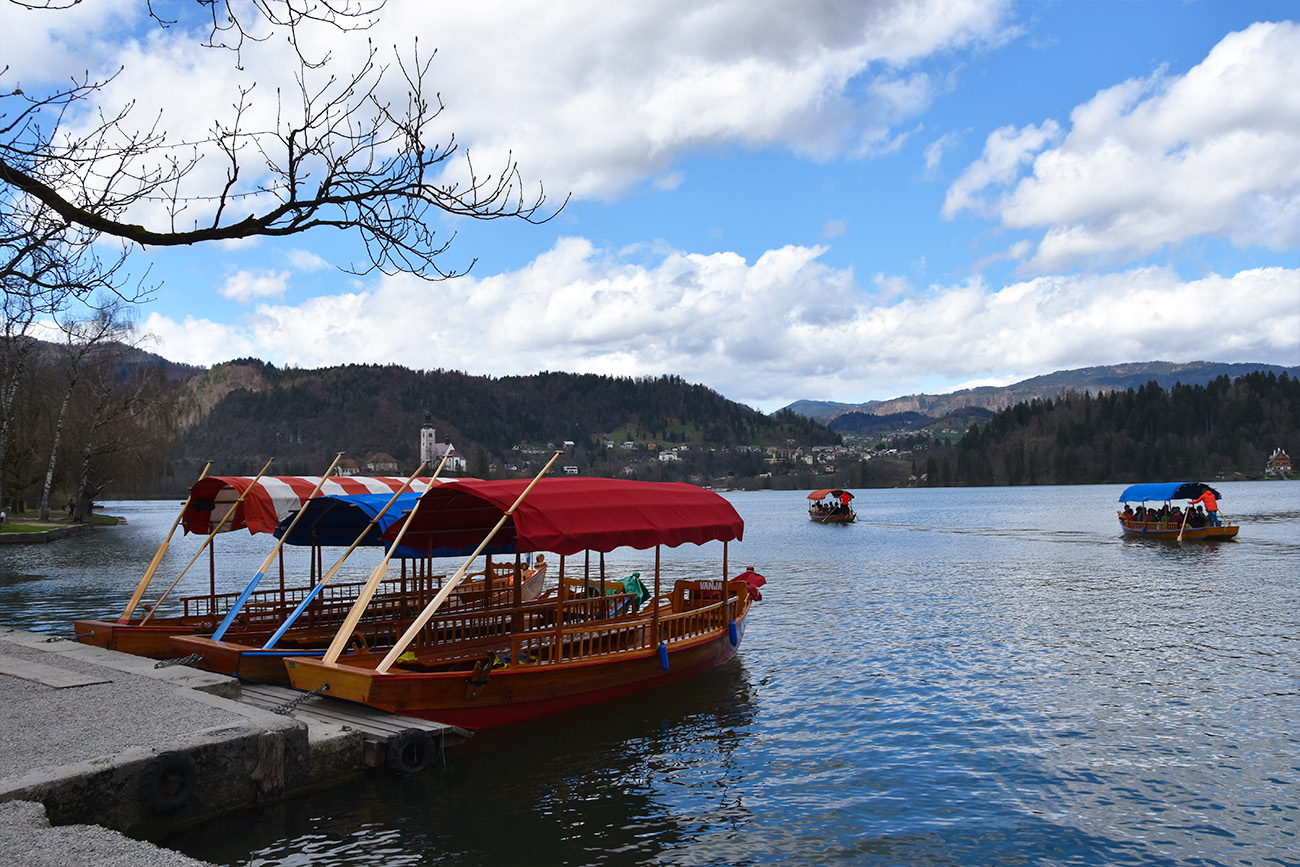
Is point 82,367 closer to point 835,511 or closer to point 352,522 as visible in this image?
point 352,522

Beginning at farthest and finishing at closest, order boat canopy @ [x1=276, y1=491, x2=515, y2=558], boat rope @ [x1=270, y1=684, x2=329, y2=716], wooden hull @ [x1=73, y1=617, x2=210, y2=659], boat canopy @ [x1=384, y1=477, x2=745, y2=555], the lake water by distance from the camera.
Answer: wooden hull @ [x1=73, y1=617, x2=210, y2=659], boat canopy @ [x1=276, y1=491, x2=515, y2=558], boat canopy @ [x1=384, y1=477, x2=745, y2=555], boat rope @ [x1=270, y1=684, x2=329, y2=716], the lake water

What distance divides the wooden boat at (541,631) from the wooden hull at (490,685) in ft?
0.07

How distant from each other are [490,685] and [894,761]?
665cm

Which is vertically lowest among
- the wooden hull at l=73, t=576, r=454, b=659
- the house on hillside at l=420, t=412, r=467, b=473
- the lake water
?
the lake water

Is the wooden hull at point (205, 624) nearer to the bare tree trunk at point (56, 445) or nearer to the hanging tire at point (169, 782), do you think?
the hanging tire at point (169, 782)

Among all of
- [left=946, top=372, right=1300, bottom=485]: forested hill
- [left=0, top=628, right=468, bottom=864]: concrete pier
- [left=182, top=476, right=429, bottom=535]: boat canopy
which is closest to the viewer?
[left=0, top=628, right=468, bottom=864]: concrete pier

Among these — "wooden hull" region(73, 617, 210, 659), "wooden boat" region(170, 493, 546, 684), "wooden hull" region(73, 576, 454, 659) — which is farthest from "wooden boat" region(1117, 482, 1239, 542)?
"wooden hull" region(73, 617, 210, 659)

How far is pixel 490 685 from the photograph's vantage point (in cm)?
1409

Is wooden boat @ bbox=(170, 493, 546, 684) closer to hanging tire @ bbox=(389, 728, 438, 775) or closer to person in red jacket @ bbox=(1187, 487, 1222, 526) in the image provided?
hanging tire @ bbox=(389, 728, 438, 775)

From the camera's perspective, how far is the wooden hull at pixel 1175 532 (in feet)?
175

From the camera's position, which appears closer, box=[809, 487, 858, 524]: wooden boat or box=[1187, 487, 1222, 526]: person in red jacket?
box=[1187, 487, 1222, 526]: person in red jacket

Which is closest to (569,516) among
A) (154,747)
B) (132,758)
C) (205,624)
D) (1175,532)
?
(154,747)

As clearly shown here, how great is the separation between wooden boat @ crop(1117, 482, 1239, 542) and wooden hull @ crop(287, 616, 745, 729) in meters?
48.0

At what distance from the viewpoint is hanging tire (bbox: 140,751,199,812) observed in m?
9.51
